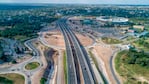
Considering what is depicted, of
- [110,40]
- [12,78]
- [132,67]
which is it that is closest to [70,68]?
[12,78]

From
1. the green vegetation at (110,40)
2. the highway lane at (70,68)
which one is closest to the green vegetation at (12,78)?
the highway lane at (70,68)

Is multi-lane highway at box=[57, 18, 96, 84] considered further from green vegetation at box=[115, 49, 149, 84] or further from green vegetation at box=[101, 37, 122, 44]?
green vegetation at box=[101, 37, 122, 44]

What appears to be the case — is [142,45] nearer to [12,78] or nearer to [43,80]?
[43,80]

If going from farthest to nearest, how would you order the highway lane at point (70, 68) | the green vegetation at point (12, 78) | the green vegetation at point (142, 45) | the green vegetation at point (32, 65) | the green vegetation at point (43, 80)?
the green vegetation at point (142, 45), the green vegetation at point (32, 65), the highway lane at point (70, 68), the green vegetation at point (43, 80), the green vegetation at point (12, 78)

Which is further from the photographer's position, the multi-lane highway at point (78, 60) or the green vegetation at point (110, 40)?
the green vegetation at point (110, 40)

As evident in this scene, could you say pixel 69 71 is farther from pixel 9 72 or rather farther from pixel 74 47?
pixel 74 47

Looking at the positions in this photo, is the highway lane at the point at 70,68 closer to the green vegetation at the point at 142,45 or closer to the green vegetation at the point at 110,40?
the green vegetation at the point at 110,40
